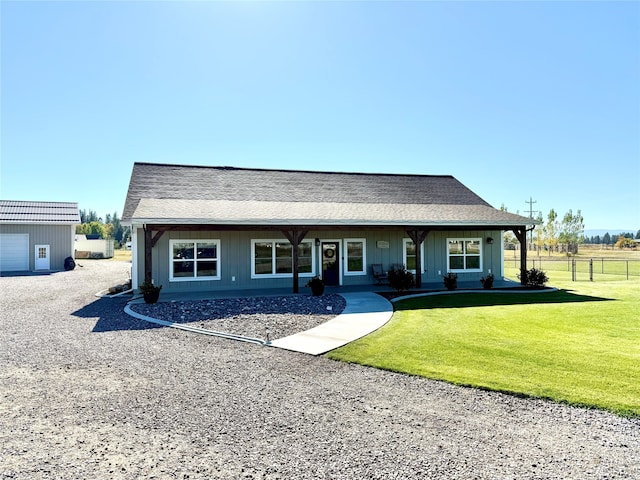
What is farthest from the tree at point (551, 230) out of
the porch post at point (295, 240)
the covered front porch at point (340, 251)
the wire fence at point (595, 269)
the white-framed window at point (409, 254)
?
the porch post at point (295, 240)

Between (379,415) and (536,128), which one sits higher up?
(536,128)

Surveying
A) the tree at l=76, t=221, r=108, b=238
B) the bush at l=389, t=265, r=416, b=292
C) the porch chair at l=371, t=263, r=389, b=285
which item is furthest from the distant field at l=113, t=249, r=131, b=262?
the tree at l=76, t=221, r=108, b=238

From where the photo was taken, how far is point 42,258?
2422 cm

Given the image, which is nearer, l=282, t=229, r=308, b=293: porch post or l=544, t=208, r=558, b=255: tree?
l=282, t=229, r=308, b=293: porch post

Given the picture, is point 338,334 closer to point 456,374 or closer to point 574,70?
point 456,374

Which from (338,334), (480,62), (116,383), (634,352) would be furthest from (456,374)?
(480,62)

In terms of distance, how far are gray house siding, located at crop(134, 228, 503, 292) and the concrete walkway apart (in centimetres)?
443

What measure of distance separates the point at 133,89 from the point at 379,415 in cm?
1657

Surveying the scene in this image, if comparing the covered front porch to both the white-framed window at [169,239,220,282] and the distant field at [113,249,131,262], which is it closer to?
the white-framed window at [169,239,220,282]

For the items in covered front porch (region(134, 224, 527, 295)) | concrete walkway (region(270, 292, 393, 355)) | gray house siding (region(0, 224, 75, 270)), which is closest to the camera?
concrete walkway (region(270, 292, 393, 355))

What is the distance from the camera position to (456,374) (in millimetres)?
5441

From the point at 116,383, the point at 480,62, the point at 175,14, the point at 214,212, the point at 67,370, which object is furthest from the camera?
the point at 480,62

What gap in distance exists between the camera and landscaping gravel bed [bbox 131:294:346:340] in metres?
8.56

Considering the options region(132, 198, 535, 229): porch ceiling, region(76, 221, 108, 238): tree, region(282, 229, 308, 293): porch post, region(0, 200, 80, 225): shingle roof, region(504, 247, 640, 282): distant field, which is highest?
region(76, 221, 108, 238): tree
